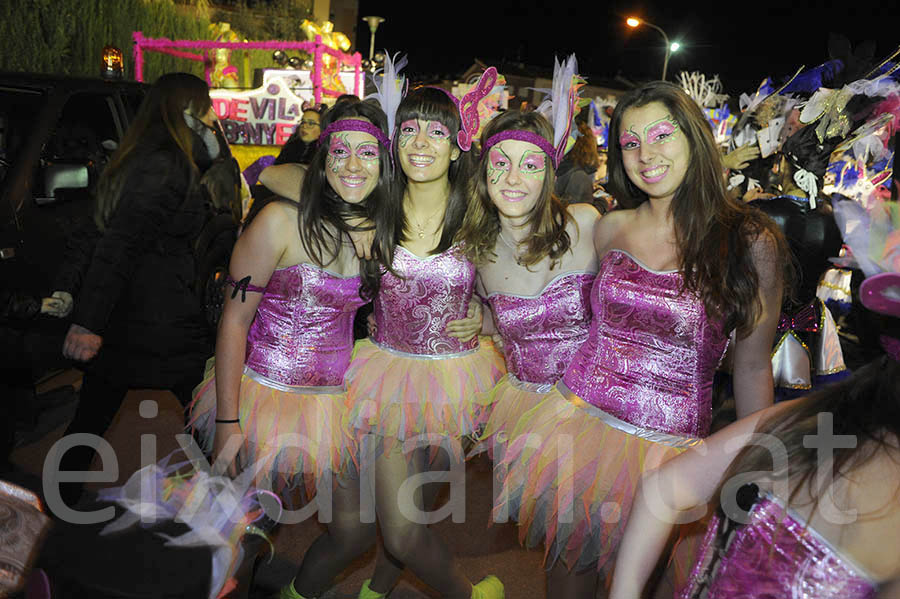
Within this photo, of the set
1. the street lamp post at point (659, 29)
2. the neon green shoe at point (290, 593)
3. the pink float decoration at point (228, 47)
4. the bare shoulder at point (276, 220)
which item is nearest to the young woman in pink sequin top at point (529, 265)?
the bare shoulder at point (276, 220)

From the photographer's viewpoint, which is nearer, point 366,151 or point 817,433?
point 817,433

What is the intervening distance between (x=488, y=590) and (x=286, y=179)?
1840 millimetres

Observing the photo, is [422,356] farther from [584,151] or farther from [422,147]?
[584,151]

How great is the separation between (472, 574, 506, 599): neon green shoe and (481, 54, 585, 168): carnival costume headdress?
1.73 meters

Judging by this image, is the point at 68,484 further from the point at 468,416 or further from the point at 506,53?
the point at 506,53

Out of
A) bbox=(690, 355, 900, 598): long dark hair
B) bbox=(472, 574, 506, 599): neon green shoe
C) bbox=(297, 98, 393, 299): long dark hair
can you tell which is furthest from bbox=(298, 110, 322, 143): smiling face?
bbox=(690, 355, 900, 598): long dark hair

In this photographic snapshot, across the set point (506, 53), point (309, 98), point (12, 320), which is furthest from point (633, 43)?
point (12, 320)

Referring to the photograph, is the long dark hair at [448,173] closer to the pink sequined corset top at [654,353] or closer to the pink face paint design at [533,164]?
the pink face paint design at [533,164]

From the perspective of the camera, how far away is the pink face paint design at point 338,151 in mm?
2756

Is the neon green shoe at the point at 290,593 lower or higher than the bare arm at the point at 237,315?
lower

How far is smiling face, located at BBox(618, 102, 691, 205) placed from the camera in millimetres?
2389

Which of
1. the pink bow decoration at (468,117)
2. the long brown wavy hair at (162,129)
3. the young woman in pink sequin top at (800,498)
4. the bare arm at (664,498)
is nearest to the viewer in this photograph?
the young woman in pink sequin top at (800,498)

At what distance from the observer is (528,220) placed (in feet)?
9.29

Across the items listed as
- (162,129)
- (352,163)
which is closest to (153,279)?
(162,129)
